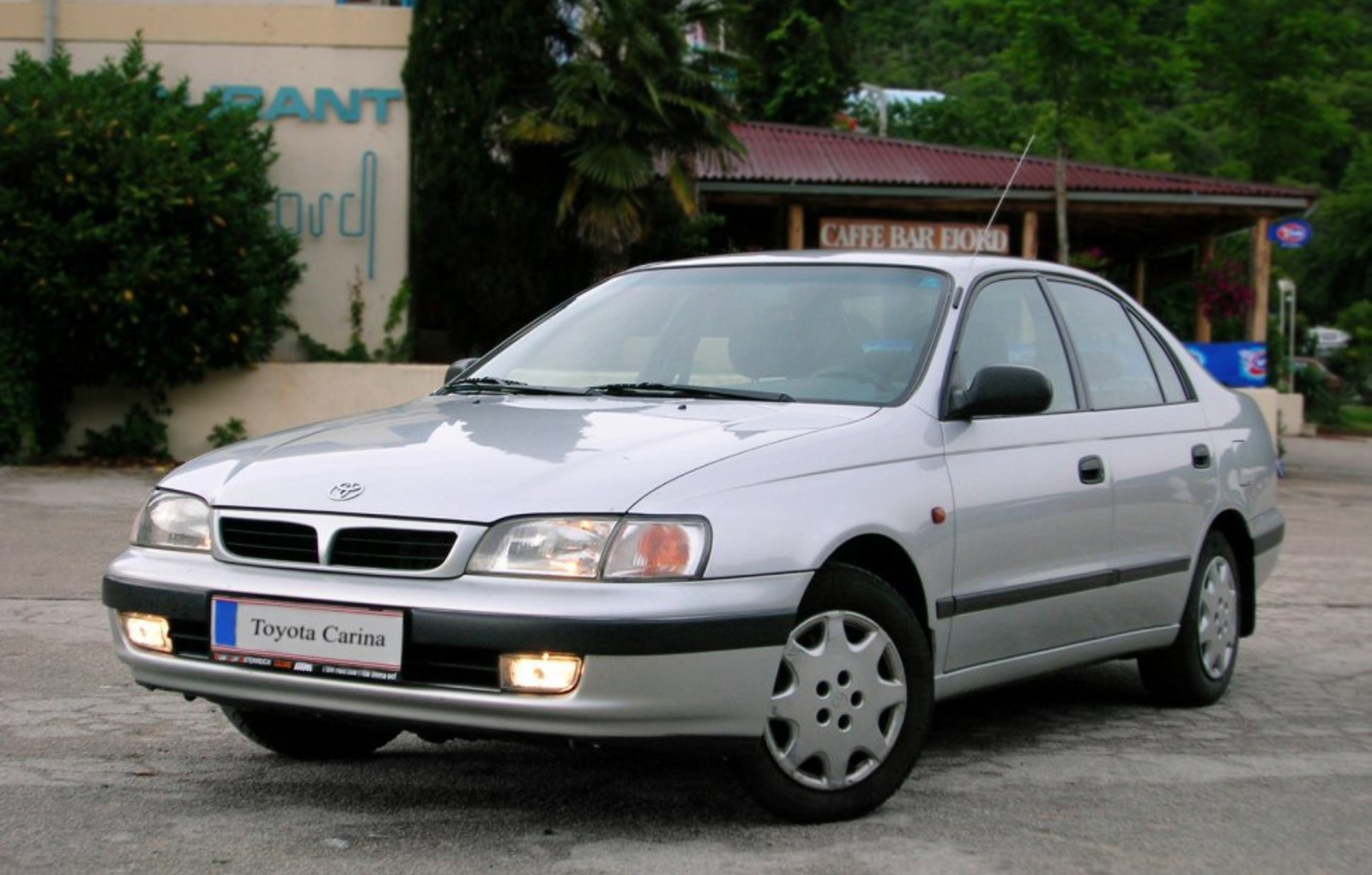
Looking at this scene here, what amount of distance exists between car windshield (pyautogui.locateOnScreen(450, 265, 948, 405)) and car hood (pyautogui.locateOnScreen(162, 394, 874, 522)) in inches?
9.0

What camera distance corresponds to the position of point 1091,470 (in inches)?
225

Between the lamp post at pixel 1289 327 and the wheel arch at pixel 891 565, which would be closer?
the wheel arch at pixel 891 565


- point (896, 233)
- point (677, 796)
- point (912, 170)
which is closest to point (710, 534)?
point (677, 796)

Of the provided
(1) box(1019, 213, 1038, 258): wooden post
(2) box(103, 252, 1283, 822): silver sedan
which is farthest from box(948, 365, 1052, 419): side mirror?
(1) box(1019, 213, 1038, 258): wooden post

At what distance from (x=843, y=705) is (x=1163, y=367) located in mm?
2651

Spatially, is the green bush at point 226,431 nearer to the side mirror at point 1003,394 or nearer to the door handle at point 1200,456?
the door handle at point 1200,456

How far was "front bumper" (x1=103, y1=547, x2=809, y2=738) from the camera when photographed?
160 inches

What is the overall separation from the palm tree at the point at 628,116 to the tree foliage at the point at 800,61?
19.7m

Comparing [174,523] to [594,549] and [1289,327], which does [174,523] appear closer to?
[594,549]

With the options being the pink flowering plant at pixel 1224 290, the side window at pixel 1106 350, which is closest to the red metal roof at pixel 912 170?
the pink flowering plant at pixel 1224 290

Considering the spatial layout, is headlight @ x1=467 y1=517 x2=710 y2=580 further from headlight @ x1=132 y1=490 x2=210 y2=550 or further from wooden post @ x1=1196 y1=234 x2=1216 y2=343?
wooden post @ x1=1196 y1=234 x2=1216 y2=343

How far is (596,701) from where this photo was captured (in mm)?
4078

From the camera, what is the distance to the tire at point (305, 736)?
5.19m

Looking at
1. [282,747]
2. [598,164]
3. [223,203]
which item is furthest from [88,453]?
[282,747]
